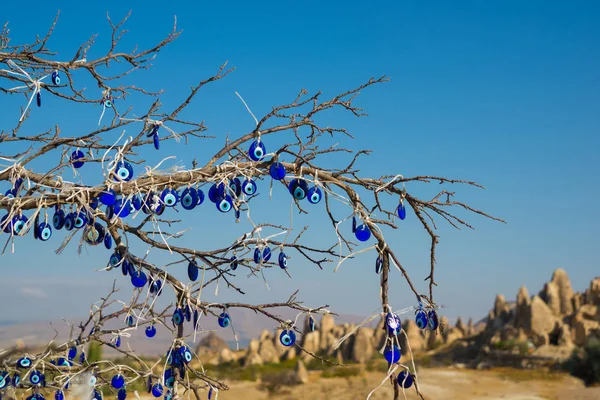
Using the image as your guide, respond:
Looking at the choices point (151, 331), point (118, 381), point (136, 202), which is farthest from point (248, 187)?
point (118, 381)

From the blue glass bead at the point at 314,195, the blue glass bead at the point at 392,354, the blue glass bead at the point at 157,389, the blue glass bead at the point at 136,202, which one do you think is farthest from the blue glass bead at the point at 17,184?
the blue glass bead at the point at 392,354

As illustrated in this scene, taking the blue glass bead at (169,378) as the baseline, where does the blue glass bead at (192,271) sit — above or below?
above

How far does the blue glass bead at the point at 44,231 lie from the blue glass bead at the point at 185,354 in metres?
0.97

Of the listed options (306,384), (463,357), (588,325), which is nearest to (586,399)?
(306,384)

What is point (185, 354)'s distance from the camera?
351 cm

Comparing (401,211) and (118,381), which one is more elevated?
(401,211)

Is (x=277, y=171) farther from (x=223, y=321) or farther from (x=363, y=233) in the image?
(x=223, y=321)

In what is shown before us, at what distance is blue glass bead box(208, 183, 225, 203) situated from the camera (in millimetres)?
3262

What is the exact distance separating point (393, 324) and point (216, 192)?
1.13 m

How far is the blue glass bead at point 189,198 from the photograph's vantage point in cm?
321

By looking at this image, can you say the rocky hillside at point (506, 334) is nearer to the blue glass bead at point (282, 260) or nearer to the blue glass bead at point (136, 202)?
the blue glass bead at point (282, 260)

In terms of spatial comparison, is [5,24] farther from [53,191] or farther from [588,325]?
[588,325]

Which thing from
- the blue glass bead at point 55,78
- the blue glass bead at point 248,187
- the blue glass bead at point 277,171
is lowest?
the blue glass bead at point 248,187

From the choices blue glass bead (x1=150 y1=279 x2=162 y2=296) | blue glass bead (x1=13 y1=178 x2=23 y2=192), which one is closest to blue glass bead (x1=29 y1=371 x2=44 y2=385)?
blue glass bead (x1=150 y1=279 x2=162 y2=296)
